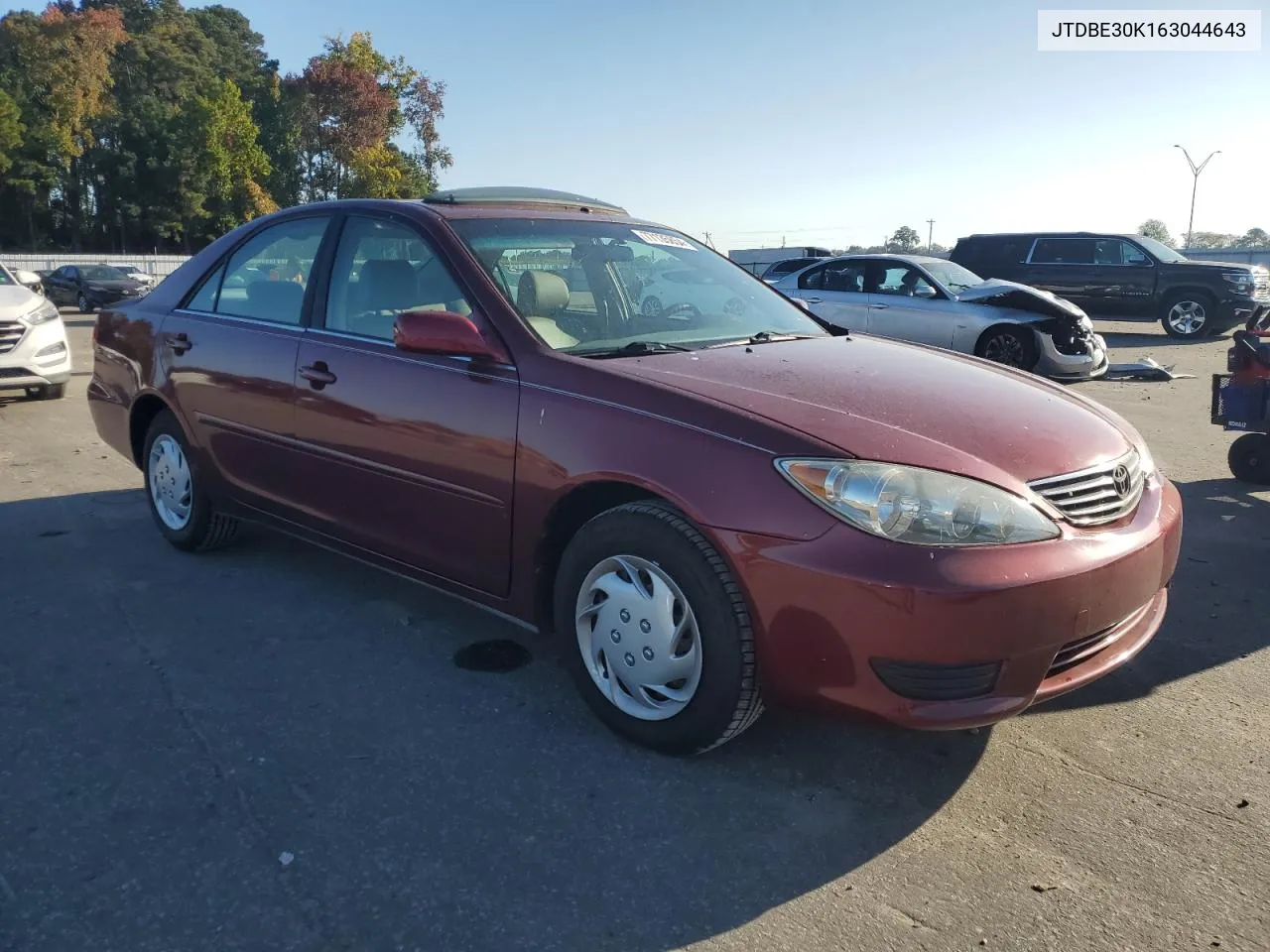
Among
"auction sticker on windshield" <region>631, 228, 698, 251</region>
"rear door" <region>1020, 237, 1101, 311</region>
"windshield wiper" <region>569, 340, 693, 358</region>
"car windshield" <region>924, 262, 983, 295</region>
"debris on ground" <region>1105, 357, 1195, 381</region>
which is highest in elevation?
"rear door" <region>1020, 237, 1101, 311</region>

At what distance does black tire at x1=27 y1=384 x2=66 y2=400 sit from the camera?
9.89 metres

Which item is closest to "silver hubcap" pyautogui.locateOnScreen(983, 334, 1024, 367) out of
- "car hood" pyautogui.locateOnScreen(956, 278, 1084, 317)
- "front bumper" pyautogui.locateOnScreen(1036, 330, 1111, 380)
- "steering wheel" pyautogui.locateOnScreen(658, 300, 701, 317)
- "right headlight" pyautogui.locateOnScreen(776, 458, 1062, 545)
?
"front bumper" pyautogui.locateOnScreen(1036, 330, 1111, 380)

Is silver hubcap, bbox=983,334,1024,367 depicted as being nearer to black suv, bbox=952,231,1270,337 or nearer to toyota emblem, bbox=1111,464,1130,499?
black suv, bbox=952,231,1270,337

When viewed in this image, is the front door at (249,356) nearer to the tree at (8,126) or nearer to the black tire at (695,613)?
the black tire at (695,613)

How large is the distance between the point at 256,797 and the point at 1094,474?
249 centimetres

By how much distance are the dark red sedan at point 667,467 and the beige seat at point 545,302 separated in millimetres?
12

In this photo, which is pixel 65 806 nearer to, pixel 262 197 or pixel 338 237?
pixel 338 237

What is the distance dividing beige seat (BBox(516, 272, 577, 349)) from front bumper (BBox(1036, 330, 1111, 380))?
9495mm

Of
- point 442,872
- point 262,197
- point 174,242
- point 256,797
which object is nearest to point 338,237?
point 256,797

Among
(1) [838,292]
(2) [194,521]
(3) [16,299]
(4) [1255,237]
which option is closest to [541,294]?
(2) [194,521]

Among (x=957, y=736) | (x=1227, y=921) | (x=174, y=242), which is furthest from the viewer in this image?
(x=174, y=242)

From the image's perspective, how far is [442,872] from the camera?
8.04 ft

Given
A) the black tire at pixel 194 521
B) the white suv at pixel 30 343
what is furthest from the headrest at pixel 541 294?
the white suv at pixel 30 343

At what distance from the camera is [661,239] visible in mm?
4379
